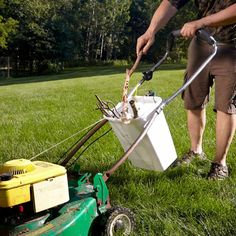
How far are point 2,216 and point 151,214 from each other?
0.82 metres

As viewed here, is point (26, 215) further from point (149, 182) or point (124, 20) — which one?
point (124, 20)

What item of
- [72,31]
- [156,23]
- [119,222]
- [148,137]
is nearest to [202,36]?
[156,23]

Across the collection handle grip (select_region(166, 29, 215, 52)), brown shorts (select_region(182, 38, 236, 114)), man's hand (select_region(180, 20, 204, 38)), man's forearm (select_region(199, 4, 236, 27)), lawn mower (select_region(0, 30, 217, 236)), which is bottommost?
lawn mower (select_region(0, 30, 217, 236))

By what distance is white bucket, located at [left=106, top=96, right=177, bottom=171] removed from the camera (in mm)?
2408

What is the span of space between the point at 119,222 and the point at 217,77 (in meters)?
1.33

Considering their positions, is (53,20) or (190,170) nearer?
(190,170)

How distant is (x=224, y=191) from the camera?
112 inches

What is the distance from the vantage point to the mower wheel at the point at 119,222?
2143 millimetres

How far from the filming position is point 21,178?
192 centimetres

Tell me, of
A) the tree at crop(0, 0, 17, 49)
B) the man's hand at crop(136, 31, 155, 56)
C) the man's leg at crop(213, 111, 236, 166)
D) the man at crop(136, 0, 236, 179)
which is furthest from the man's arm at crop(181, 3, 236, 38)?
the tree at crop(0, 0, 17, 49)

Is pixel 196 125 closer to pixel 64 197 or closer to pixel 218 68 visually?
pixel 218 68

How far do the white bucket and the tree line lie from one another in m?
27.6

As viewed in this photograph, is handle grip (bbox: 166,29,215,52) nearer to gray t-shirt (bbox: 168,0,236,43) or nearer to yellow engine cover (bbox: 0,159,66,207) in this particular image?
gray t-shirt (bbox: 168,0,236,43)

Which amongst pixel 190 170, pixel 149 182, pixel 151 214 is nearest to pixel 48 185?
pixel 151 214
